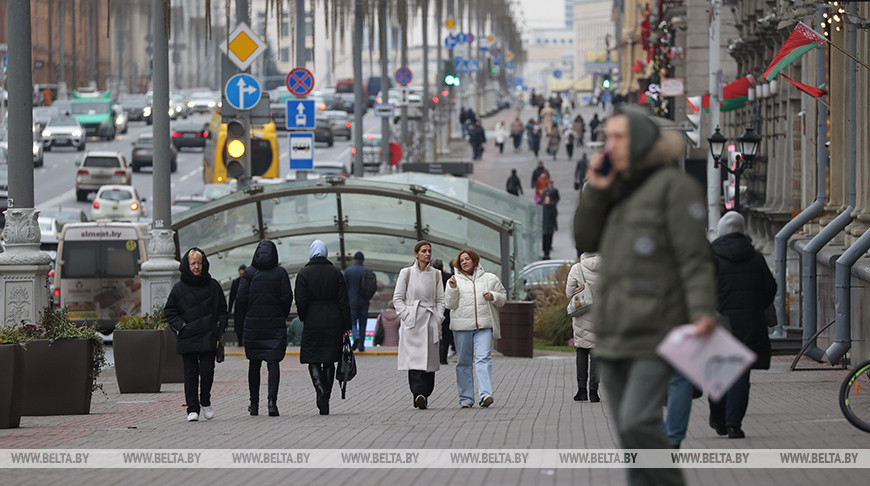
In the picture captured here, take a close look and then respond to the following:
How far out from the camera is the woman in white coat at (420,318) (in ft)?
48.9

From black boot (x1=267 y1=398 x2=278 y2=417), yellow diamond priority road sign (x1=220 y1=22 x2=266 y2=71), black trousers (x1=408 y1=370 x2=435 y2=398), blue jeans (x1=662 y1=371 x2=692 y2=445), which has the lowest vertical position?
black boot (x1=267 y1=398 x2=278 y2=417)

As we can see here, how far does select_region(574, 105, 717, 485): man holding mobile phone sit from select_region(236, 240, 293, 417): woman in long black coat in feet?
27.1

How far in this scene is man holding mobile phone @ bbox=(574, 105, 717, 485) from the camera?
6.29m

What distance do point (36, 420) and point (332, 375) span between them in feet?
8.94

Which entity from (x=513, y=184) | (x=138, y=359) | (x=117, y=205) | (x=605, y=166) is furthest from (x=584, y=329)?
(x=117, y=205)

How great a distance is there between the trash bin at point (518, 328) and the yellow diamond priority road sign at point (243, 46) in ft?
17.9

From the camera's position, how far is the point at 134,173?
69.9 m

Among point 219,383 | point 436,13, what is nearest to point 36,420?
point 219,383

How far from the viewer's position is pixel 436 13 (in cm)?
7394

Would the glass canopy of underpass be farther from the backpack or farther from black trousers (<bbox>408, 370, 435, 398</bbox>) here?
black trousers (<bbox>408, 370, 435, 398</bbox>)

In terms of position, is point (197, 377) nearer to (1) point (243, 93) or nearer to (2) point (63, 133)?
(1) point (243, 93)

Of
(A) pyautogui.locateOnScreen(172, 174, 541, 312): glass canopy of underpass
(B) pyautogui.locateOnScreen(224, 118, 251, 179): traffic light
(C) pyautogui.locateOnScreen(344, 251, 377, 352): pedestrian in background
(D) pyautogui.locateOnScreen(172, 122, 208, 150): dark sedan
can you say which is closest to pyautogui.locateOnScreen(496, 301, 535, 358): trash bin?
(A) pyautogui.locateOnScreen(172, 174, 541, 312): glass canopy of underpass

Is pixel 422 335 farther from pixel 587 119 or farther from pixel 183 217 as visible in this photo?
pixel 587 119

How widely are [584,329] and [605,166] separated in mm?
8976
